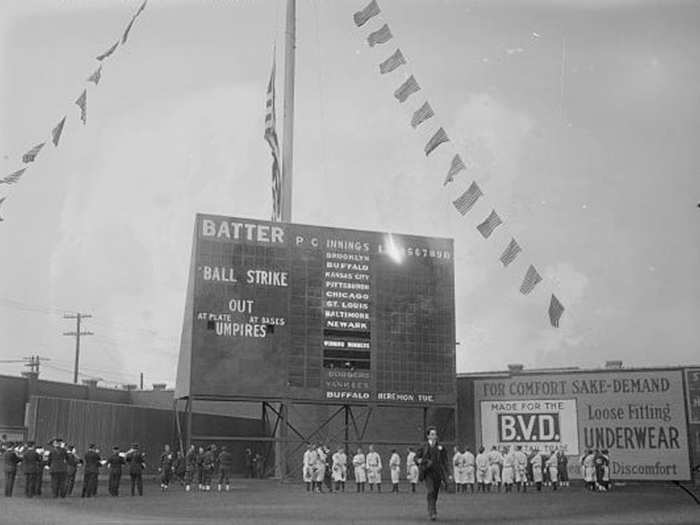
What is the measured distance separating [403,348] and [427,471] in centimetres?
1265

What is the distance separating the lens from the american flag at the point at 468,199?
26828 millimetres

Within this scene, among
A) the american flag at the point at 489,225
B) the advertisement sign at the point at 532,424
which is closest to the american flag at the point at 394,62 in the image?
the american flag at the point at 489,225

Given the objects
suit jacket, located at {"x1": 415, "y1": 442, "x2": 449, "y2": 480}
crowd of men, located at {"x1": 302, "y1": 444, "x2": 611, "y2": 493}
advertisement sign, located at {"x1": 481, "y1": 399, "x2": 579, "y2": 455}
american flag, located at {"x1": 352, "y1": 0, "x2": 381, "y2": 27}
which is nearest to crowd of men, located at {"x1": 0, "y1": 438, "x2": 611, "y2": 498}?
crowd of men, located at {"x1": 302, "y1": 444, "x2": 611, "y2": 493}

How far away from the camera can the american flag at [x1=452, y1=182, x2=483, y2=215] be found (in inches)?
1056

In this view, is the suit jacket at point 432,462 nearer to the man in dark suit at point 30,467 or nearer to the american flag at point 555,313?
the american flag at point 555,313

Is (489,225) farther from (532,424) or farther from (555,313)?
(532,424)

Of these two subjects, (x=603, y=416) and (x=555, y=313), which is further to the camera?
(x=603, y=416)

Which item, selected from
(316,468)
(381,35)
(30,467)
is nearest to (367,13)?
(381,35)

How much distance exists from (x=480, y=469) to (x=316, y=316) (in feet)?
26.3

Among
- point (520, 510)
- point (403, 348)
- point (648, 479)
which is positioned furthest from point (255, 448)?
point (520, 510)

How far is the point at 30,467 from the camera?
896 inches

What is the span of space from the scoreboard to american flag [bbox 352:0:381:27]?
6.82 meters

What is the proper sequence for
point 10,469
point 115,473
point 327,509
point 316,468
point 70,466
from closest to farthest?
1. point 327,509
2. point 10,469
3. point 70,466
4. point 115,473
5. point 316,468

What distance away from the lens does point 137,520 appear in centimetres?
1570
